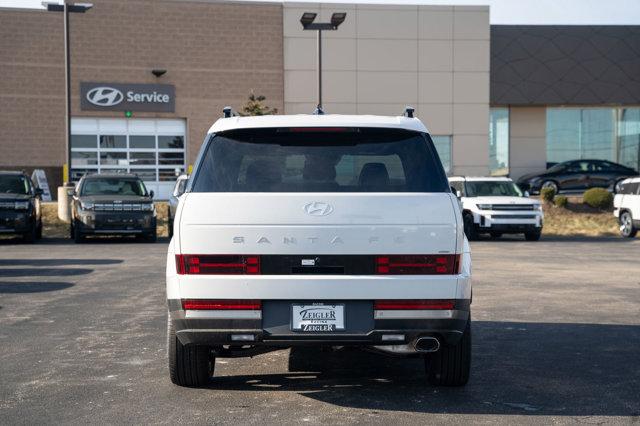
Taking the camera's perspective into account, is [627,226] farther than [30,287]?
Yes

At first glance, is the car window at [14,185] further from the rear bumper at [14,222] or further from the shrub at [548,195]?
the shrub at [548,195]

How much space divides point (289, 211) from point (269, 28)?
3990 centimetres

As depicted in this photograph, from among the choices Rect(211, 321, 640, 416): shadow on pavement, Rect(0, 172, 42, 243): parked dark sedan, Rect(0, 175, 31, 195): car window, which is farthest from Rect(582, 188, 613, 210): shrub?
Rect(211, 321, 640, 416): shadow on pavement

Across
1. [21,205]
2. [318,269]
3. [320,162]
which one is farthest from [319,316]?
[21,205]

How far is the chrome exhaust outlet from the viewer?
6.00 m

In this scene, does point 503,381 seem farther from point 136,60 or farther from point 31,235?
point 136,60

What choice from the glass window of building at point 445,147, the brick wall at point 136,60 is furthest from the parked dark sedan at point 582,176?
the brick wall at point 136,60

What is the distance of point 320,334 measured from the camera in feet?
19.3

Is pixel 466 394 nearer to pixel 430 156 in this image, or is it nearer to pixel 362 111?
pixel 430 156

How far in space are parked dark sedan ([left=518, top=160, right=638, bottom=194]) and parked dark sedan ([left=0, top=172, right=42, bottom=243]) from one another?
2191cm

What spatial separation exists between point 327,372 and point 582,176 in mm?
34287

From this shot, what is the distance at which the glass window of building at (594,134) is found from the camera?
158 ft

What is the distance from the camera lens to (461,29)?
46188 millimetres

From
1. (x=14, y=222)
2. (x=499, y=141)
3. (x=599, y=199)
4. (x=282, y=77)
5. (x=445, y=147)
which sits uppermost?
(x=282, y=77)
